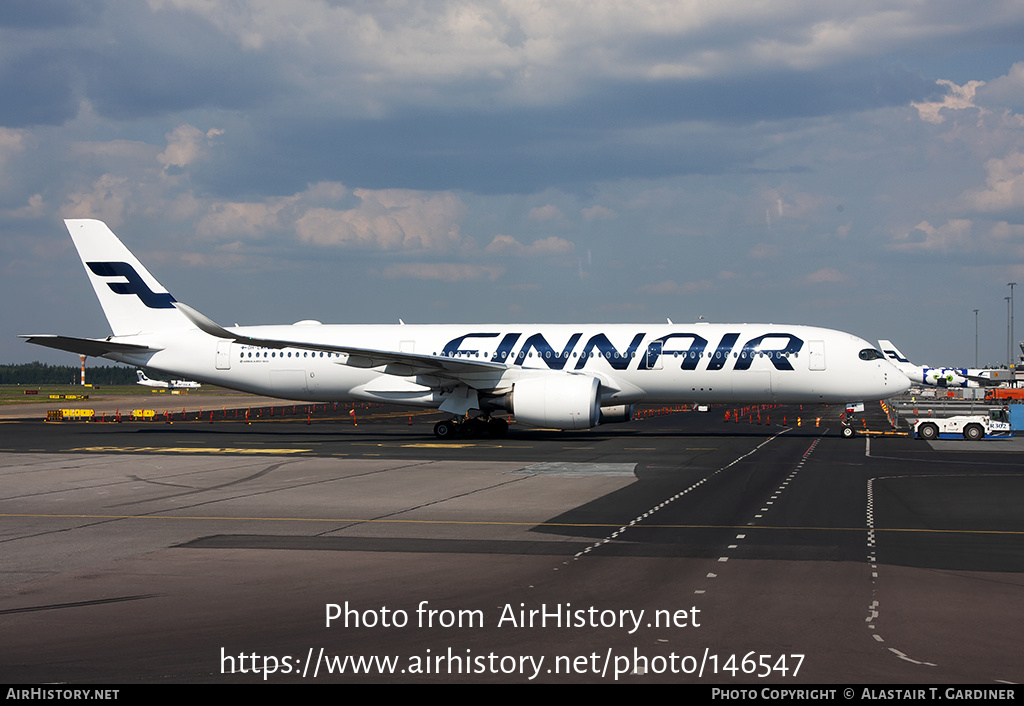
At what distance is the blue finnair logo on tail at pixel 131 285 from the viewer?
4184cm

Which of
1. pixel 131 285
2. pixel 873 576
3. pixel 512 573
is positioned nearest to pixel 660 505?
pixel 873 576

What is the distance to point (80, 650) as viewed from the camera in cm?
838

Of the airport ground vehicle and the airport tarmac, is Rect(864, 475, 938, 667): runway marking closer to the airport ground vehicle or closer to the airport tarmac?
the airport tarmac

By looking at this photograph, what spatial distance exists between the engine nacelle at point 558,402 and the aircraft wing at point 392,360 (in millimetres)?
1898

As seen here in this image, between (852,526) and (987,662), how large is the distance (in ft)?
26.6

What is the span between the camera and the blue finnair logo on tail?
4184 cm

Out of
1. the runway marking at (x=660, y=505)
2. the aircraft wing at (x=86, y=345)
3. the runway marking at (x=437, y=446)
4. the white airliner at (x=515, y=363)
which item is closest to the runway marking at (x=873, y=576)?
the runway marking at (x=660, y=505)

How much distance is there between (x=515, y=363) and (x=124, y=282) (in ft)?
61.3

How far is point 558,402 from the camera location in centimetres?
3388

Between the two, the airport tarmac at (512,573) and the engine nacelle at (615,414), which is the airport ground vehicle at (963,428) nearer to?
the engine nacelle at (615,414)

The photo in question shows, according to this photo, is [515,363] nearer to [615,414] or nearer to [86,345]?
[615,414]

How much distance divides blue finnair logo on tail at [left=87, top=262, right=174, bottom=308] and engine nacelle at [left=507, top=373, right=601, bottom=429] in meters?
18.2

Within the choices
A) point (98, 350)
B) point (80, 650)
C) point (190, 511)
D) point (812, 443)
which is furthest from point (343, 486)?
point (98, 350)
